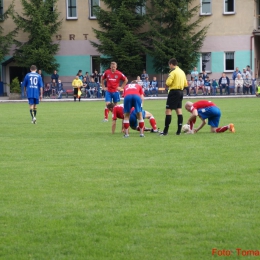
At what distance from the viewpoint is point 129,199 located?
28.7 feet

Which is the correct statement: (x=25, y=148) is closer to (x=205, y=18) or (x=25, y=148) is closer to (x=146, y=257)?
(x=146, y=257)

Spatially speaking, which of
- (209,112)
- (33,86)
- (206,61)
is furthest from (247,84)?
(209,112)

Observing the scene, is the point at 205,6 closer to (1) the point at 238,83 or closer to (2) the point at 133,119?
(1) the point at 238,83

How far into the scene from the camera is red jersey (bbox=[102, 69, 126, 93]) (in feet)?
73.4

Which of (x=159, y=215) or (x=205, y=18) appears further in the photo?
(x=205, y=18)

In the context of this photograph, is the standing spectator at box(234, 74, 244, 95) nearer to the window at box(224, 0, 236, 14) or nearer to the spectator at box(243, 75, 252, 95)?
the spectator at box(243, 75, 252, 95)

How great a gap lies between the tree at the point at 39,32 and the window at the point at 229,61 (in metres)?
13.0

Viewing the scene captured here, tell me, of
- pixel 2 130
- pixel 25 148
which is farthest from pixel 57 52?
pixel 25 148

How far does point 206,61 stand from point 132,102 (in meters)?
38.2

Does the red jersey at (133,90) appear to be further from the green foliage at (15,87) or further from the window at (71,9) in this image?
the window at (71,9)

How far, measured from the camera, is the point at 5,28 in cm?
5697

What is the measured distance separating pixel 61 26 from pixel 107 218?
4918 centimetres

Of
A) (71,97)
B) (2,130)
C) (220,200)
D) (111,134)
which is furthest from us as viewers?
(71,97)

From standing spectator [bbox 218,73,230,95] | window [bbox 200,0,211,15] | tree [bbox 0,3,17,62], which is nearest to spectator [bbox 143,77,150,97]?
standing spectator [bbox 218,73,230,95]
